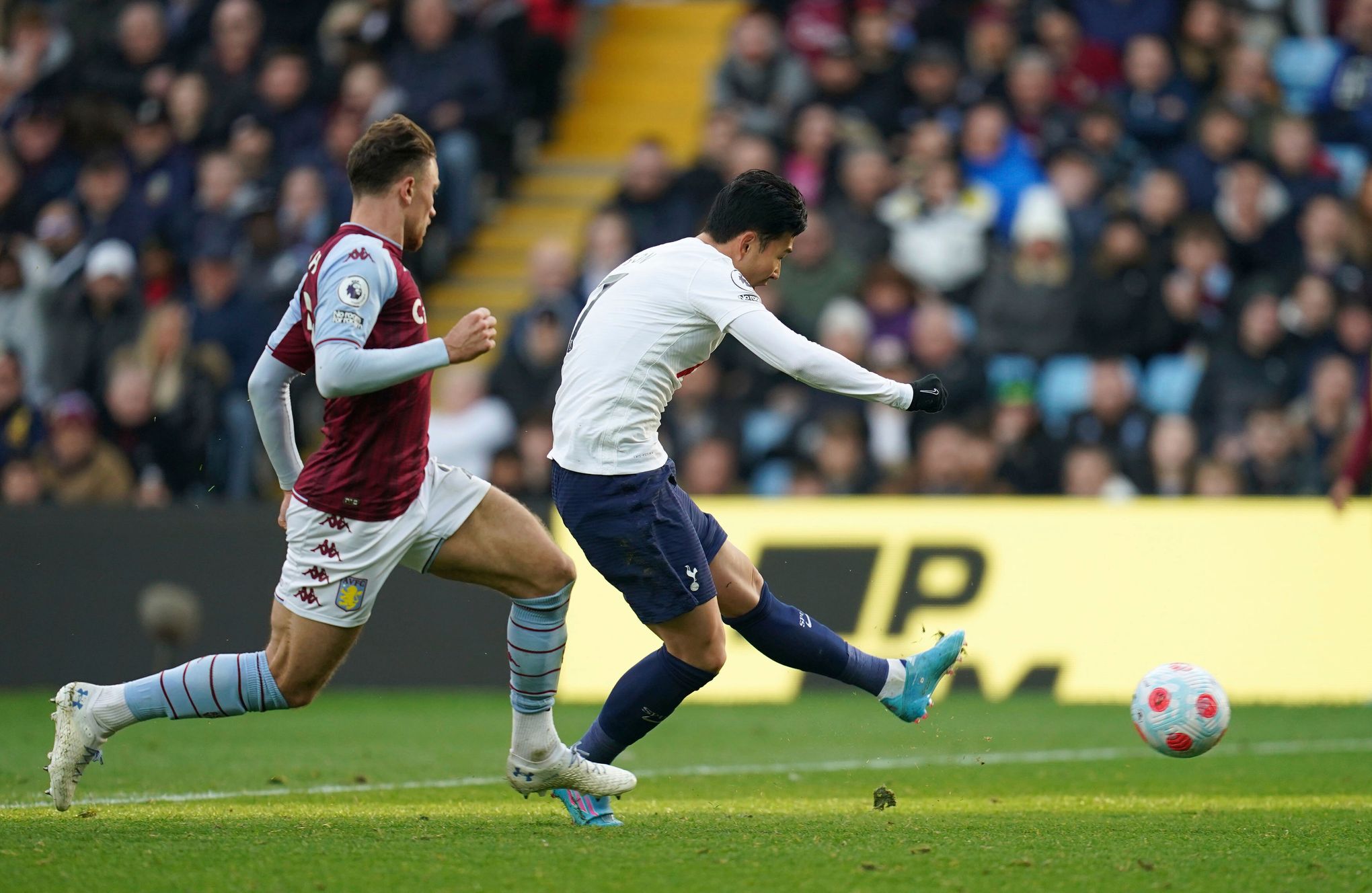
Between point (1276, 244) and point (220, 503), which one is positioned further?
point (1276, 244)

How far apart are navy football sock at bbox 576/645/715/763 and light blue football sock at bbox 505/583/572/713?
220 millimetres

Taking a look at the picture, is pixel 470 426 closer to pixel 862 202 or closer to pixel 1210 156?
pixel 862 202

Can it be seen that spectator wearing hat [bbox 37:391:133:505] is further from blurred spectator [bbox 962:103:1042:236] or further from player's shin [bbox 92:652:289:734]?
player's shin [bbox 92:652:289:734]

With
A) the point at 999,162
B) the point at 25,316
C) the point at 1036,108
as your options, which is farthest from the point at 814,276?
the point at 25,316

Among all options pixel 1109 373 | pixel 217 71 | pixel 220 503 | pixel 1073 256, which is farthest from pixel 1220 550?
pixel 217 71

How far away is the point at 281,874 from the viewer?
4.75 m

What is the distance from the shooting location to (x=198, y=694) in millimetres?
5672

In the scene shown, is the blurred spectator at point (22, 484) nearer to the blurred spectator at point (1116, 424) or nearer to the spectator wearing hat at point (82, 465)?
the spectator wearing hat at point (82, 465)

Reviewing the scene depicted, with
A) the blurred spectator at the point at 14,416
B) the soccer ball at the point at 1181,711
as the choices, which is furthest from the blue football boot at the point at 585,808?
the blurred spectator at the point at 14,416

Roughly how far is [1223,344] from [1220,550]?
193 cm

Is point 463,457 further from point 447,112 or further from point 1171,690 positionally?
point 1171,690

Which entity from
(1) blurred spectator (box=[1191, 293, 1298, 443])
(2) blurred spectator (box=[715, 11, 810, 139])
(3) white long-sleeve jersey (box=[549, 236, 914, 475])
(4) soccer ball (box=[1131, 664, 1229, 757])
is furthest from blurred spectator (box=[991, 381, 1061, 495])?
(3) white long-sleeve jersey (box=[549, 236, 914, 475])

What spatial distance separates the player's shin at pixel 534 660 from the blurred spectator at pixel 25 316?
27.5 feet

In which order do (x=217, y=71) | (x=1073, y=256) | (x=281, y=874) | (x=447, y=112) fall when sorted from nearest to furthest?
1. (x=281, y=874)
2. (x=1073, y=256)
3. (x=447, y=112)
4. (x=217, y=71)
